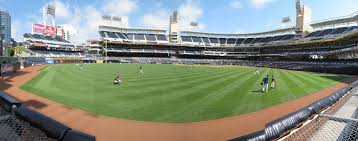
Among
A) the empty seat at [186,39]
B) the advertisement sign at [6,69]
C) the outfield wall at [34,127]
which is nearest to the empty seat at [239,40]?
the empty seat at [186,39]

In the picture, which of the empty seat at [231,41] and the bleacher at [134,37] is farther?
the empty seat at [231,41]

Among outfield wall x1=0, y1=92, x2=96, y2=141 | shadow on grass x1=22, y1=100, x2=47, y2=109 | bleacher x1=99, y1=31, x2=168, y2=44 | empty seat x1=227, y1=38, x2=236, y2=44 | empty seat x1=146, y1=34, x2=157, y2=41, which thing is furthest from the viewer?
empty seat x1=227, y1=38, x2=236, y2=44

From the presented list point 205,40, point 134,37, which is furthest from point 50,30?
point 205,40

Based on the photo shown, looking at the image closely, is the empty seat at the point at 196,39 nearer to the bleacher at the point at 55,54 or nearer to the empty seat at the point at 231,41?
the empty seat at the point at 231,41

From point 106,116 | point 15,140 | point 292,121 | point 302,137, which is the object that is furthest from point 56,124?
point 106,116

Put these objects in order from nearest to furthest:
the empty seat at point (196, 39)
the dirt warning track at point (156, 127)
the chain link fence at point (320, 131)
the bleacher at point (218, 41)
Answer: the chain link fence at point (320, 131) < the dirt warning track at point (156, 127) < the bleacher at point (218, 41) < the empty seat at point (196, 39)

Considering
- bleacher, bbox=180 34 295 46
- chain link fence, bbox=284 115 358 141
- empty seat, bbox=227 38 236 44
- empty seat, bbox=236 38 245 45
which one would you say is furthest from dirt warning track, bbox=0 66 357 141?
empty seat, bbox=227 38 236 44

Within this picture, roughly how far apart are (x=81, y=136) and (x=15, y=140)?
3.21 m

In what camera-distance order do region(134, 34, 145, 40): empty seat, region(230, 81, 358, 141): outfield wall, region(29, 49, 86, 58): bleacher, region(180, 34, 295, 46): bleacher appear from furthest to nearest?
1. region(180, 34, 295, 46): bleacher
2. region(134, 34, 145, 40): empty seat
3. region(29, 49, 86, 58): bleacher
4. region(230, 81, 358, 141): outfield wall

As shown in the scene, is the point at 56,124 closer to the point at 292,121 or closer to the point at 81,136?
the point at 81,136

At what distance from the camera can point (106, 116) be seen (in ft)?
38.8

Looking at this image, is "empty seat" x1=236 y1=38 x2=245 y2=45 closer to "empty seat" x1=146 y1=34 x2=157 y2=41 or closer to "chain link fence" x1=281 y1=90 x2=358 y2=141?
"empty seat" x1=146 y1=34 x2=157 y2=41

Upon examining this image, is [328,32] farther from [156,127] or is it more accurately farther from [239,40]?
[156,127]

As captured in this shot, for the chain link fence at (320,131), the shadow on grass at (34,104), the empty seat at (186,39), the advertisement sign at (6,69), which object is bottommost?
the shadow on grass at (34,104)
